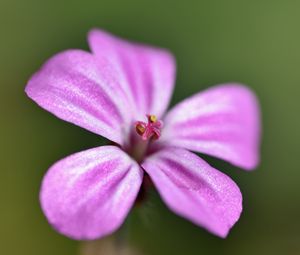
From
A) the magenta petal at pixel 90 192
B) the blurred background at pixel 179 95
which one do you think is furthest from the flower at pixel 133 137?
the blurred background at pixel 179 95

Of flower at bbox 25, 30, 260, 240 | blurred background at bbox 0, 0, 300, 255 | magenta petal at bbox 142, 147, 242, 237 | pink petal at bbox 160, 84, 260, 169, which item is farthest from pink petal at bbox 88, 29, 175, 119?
blurred background at bbox 0, 0, 300, 255

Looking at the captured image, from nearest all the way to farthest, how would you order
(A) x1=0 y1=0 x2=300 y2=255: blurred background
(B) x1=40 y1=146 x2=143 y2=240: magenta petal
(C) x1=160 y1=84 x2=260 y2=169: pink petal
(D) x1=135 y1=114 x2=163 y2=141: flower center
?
(B) x1=40 y1=146 x2=143 y2=240: magenta petal < (D) x1=135 y1=114 x2=163 y2=141: flower center < (C) x1=160 y1=84 x2=260 y2=169: pink petal < (A) x1=0 y1=0 x2=300 y2=255: blurred background

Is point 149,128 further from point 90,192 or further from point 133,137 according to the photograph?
point 90,192

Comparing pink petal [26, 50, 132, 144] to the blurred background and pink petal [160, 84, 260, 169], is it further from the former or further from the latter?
the blurred background

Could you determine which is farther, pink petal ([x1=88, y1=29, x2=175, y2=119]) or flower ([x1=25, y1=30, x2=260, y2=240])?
pink petal ([x1=88, y1=29, x2=175, y2=119])

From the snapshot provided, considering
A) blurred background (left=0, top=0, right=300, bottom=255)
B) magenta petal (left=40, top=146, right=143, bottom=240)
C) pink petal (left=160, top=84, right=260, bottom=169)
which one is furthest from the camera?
blurred background (left=0, top=0, right=300, bottom=255)

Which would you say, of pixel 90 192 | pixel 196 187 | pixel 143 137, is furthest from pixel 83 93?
pixel 196 187

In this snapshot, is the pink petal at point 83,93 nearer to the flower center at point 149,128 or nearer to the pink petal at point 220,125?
the flower center at point 149,128
